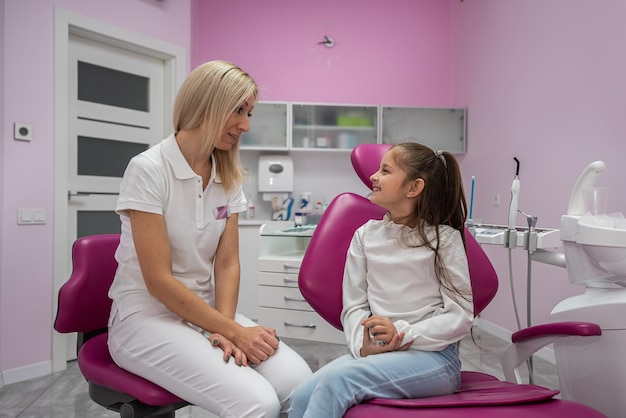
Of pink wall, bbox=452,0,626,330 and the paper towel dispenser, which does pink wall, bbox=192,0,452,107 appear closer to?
pink wall, bbox=452,0,626,330

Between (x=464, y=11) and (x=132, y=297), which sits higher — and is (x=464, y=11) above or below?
above

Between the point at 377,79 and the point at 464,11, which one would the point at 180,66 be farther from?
the point at 464,11

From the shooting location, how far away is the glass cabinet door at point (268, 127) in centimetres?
401

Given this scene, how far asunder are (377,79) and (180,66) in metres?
1.76

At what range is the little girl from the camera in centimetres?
107

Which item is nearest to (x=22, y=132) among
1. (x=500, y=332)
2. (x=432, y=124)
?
(x=432, y=124)

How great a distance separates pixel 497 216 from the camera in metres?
3.61

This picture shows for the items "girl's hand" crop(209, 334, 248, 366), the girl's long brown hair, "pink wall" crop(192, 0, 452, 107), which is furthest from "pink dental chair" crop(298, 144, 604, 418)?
"pink wall" crop(192, 0, 452, 107)

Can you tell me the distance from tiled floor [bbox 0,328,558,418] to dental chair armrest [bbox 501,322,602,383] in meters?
0.59

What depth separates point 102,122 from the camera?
10.4 ft

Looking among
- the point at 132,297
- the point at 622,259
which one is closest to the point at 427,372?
the point at 622,259

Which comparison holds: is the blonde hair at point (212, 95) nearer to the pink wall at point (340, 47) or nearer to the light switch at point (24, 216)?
the light switch at point (24, 216)

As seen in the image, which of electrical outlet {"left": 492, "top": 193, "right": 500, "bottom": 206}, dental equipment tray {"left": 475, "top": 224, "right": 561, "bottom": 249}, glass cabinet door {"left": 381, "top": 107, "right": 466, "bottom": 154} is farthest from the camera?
glass cabinet door {"left": 381, "top": 107, "right": 466, "bottom": 154}

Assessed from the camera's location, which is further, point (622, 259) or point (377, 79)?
point (377, 79)
